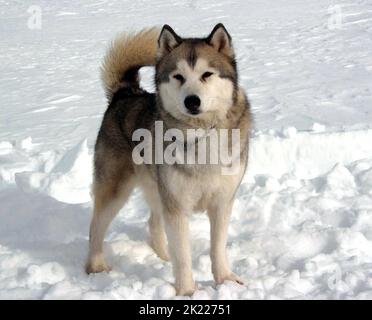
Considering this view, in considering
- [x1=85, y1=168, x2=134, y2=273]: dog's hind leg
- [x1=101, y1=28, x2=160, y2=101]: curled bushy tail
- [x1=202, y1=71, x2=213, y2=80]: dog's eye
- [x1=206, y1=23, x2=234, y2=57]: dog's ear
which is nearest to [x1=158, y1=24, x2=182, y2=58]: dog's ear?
[x1=206, y1=23, x2=234, y2=57]: dog's ear

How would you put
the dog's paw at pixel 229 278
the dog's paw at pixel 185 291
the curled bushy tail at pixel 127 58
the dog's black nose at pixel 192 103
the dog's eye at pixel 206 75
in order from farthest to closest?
the curled bushy tail at pixel 127 58
the dog's paw at pixel 229 278
the dog's paw at pixel 185 291
the dog's eye at pixel 206 75
the dog's black nose at pixel 192 103

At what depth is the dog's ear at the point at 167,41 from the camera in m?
2.83

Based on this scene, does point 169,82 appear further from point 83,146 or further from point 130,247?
point 83,146

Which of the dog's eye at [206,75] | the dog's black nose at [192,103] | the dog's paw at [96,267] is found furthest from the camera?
the dog's paw at [96,267]

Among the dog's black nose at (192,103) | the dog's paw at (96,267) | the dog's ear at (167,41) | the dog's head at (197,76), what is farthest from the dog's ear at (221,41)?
the dog's paw at (96,267)

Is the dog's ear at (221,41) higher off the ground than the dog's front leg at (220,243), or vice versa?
the dog's ear at (221,41)

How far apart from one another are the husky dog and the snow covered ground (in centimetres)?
21

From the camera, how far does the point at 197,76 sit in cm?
264

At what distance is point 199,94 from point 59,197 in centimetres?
224

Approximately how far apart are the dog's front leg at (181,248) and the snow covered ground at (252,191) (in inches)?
3.5

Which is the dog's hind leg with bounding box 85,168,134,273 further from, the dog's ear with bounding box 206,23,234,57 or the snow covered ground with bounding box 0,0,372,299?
the dog's ear with bounding box 206,23,234,57

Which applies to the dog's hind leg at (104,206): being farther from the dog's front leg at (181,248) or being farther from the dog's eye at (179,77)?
the dog's eye at (179,77)

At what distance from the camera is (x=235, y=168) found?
2.78 metres

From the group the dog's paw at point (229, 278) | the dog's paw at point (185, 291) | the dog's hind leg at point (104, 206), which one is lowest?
the dog's paw at point (185, 291)
